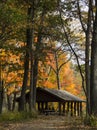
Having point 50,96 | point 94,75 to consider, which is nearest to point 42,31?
point 50,96

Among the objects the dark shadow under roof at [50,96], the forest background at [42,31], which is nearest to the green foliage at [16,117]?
the forest background at [42,31]

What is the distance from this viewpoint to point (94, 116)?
17.5 metres

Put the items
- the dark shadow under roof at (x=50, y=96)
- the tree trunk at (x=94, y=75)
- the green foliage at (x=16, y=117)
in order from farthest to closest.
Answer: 1. the dark shadow under roof at (x=50, y=96)
2. the green foliage at (x=16, y=117)
3. the tree trunk at (x=94, y=75)

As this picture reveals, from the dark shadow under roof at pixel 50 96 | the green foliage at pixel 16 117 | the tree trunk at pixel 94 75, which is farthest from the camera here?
the dark shadow under roof at pixel 50 96

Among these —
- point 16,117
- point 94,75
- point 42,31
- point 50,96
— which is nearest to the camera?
point 94,75

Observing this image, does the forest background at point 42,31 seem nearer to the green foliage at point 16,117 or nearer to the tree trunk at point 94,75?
the tree trunk at point 94,75

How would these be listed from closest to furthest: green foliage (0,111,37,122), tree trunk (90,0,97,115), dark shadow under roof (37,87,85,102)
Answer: tree trunk (90,0,97,115) < green foliage (0,111,37,122) < dark shadow under roof (37,87,85,102)

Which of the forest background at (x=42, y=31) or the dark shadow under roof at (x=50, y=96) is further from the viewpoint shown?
the dark shadow under roof at (x=50, y=96)

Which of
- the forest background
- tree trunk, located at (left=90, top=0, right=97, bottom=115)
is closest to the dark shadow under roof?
the forest background

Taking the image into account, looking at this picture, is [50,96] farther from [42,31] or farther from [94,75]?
[94,75]

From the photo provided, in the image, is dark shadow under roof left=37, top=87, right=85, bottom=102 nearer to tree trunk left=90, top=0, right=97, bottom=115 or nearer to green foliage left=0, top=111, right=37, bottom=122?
green foliage left=0, top=111, right=37, bottom=122

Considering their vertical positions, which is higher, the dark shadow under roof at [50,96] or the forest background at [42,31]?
the forest background at [42,31]

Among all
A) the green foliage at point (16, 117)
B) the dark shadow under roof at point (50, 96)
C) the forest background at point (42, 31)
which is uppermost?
the forest background at point (42, 31)

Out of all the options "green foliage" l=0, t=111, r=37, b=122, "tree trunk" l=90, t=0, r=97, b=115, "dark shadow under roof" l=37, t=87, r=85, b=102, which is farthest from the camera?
"dark shadow under roof" l=37, t=87, r=85, b=102
